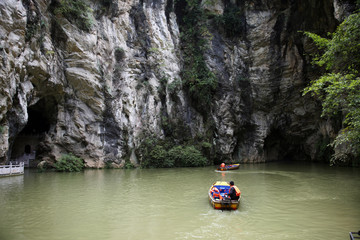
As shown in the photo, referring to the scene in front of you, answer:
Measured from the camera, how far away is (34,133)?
2627 cm

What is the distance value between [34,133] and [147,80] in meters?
13.2

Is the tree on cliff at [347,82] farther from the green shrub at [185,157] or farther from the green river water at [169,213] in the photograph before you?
the green shrub at [185,157]

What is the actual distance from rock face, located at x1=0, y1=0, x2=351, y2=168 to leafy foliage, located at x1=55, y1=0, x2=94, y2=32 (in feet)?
1.05

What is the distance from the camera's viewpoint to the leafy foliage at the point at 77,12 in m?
20.5

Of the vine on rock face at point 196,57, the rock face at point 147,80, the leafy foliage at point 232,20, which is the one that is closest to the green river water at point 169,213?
the rock face at point 147,80

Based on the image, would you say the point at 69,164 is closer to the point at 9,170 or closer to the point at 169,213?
the point at 9,170

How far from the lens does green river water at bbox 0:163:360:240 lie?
6.44m

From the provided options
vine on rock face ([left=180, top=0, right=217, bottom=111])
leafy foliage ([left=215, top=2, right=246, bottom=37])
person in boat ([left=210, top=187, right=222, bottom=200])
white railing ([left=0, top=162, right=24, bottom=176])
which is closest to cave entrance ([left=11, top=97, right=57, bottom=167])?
white railing ([left=0, top=162, right=24, bottom=176])

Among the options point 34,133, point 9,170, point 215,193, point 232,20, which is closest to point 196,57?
point 232,20

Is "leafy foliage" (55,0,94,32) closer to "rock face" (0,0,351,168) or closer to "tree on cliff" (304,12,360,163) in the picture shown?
"rock face" (0,0,351,168)

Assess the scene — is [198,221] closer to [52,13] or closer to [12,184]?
[12,184]

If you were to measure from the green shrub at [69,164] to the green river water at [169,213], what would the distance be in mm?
7095

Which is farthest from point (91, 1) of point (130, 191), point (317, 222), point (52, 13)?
point (317, 222)

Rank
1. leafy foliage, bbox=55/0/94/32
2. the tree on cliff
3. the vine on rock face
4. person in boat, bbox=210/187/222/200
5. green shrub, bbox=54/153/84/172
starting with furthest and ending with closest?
the vine on rock face
leafy foliage, bbox=55/0/94/32
green shrub, bbox=54/153/84/172
person in boat, bbox=210/187/222/200
the tree on cliff
